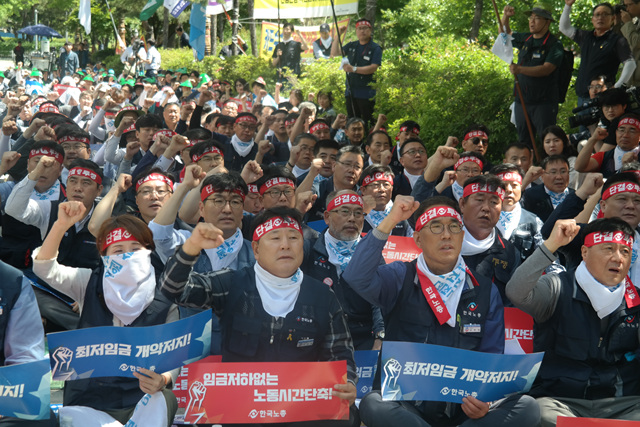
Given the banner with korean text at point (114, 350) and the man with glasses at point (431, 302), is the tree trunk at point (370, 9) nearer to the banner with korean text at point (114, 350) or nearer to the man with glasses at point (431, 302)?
the man with glasses at point (431, 302)

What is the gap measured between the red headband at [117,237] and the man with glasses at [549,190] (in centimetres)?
447

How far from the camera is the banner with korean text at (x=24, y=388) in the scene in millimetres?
3836

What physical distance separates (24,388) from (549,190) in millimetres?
5485

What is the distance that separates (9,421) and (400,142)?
675cm

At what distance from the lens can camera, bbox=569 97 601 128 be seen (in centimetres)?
882

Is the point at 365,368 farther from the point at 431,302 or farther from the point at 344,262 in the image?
the point at 431,302

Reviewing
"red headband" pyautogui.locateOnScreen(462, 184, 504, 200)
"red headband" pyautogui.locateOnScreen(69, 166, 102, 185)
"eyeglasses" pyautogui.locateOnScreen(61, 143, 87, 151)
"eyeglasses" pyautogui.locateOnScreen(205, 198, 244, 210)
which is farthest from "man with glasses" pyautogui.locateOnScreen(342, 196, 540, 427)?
"eyeglasses" pyautogui.locateOnScreen(61, 143, 87, 151)

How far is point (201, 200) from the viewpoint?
5844mm

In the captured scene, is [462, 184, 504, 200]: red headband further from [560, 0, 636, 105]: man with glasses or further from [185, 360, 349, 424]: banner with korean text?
[560, 0, 636, 105]: man with glasses

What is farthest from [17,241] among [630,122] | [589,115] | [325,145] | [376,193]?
[589,115]

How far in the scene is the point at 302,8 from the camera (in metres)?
19.5

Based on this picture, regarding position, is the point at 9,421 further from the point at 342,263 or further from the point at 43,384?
the point at 342,263

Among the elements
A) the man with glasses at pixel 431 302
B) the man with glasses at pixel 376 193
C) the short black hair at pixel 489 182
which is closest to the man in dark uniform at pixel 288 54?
the man with glasses at pixel 376 193

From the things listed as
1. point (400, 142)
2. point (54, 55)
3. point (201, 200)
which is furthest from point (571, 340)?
point (54, 55)
